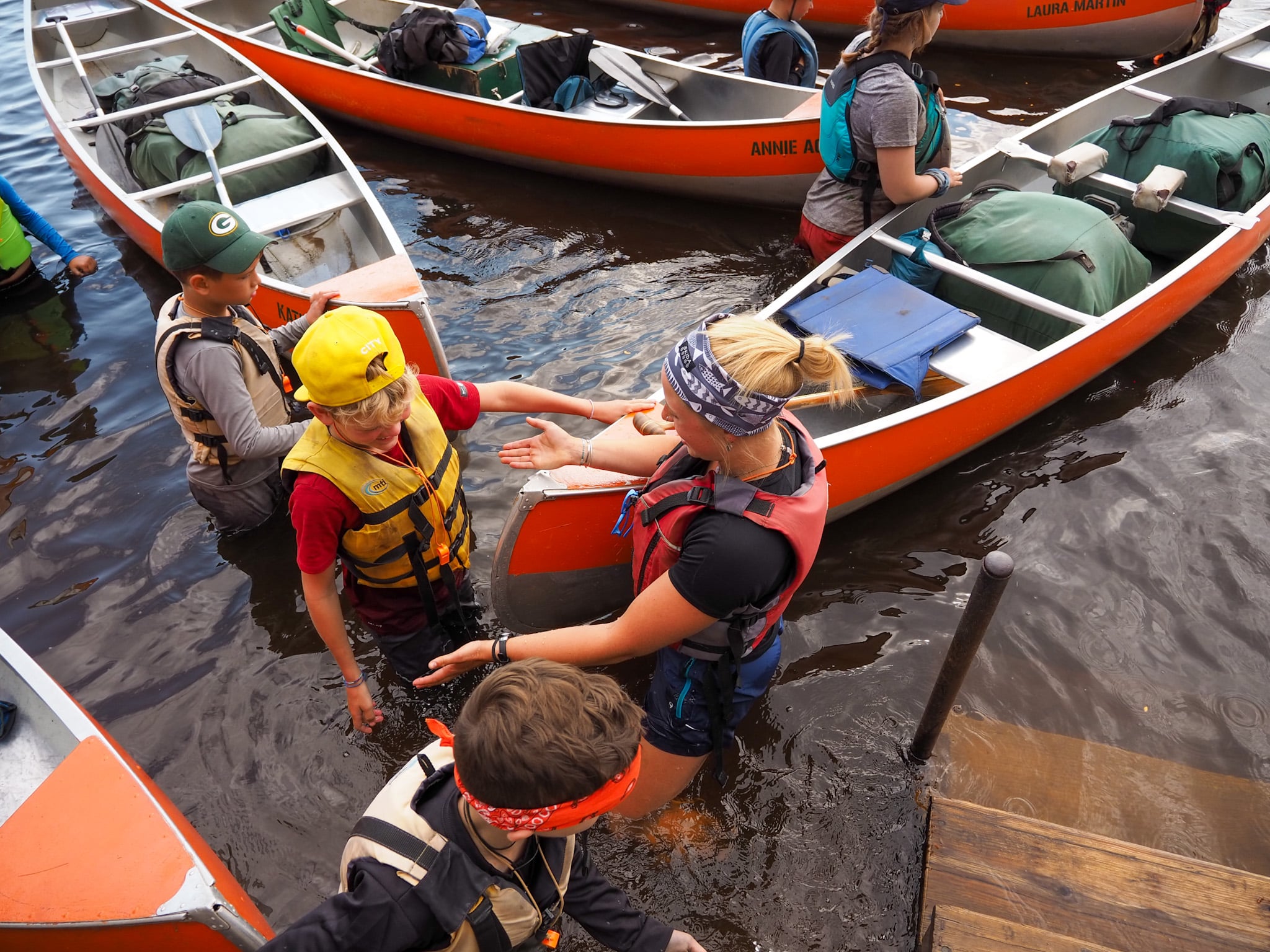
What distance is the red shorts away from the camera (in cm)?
507

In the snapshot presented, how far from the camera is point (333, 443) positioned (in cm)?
251

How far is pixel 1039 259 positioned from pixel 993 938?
11.5 feet

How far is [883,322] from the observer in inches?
170

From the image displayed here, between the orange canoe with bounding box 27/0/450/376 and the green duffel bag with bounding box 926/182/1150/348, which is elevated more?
the orange canoe with bounding box 27/0/450/376

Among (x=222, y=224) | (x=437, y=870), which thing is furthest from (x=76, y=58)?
(x=437, y=870)

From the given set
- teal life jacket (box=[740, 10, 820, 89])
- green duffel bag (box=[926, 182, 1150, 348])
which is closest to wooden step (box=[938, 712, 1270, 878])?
green duffel bag (box=[926, 182, 1150, 348])

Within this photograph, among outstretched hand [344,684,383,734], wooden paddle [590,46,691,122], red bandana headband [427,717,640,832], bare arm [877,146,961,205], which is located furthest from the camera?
wooden paddle [590,46,691,122]

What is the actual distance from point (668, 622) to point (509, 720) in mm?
715

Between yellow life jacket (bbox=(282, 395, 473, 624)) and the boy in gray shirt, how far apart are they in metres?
0.63

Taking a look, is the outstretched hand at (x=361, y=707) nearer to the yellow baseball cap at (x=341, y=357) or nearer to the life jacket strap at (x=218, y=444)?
the yellow baseball cap at (x=341, y=357)

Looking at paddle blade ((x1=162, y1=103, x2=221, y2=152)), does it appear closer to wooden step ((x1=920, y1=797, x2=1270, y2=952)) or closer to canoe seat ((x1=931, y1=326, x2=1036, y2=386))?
canoe seat ((x1=931, y1=326, x2=1036, y2=386))

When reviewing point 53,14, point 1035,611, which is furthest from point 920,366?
point 53,14

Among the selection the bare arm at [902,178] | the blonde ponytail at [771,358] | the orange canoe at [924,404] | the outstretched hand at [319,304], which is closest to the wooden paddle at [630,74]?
the orange canoe at [924,404]

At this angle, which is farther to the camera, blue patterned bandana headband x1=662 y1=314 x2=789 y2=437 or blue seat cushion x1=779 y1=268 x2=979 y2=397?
blue seat cushion x1=779 y1=268 x2=979 y2=397
